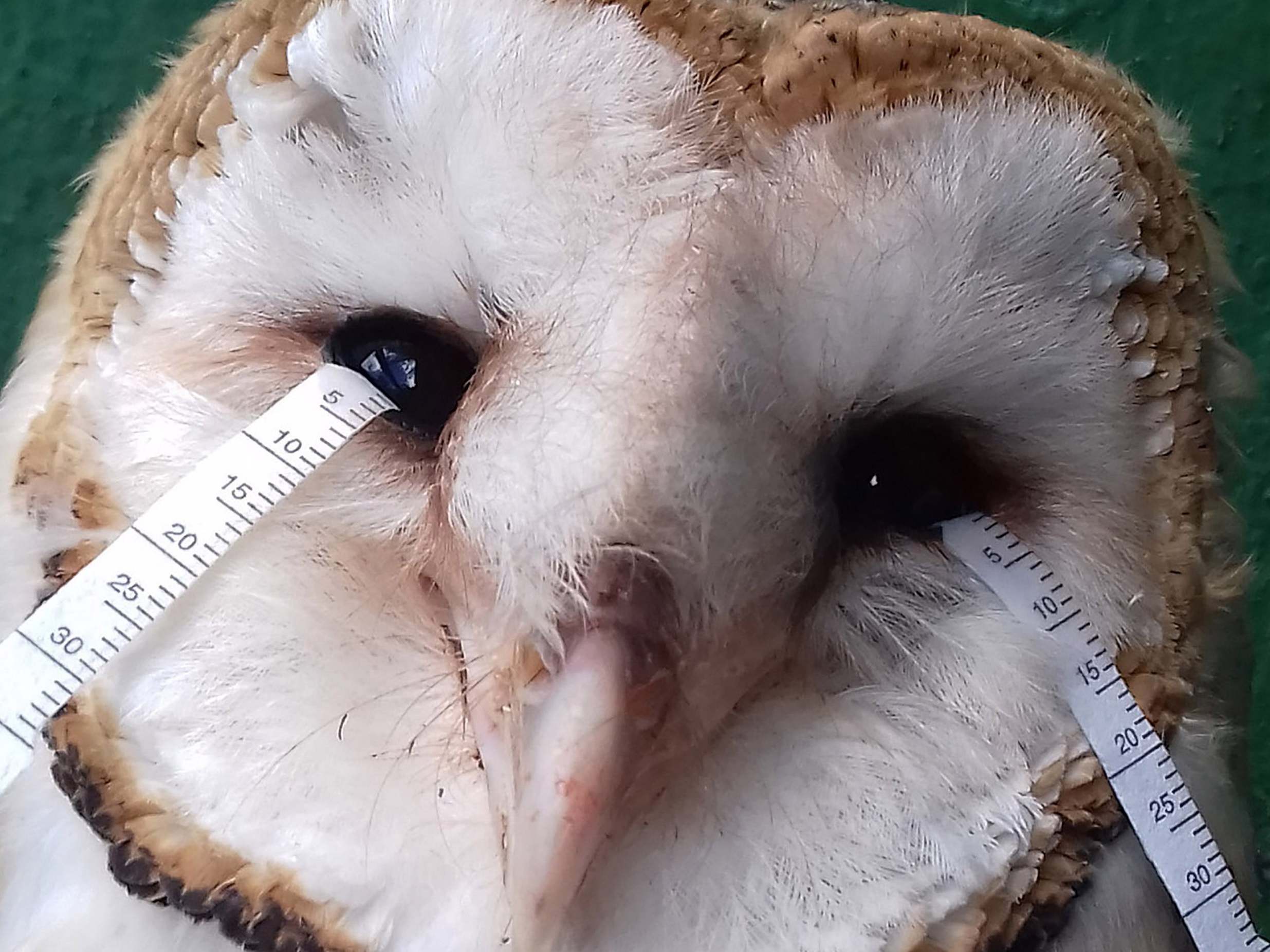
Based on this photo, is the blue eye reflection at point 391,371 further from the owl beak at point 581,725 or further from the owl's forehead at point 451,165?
the owl beak at point 581,725

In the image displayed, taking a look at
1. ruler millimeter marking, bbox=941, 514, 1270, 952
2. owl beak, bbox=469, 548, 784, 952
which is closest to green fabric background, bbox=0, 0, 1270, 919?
ruler millimeter marking, bbox=941, 514, 1270, 952

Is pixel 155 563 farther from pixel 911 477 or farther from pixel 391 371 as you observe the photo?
pixel 911 477

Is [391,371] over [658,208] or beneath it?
beneath

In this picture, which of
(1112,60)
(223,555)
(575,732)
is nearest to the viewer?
(575,732)

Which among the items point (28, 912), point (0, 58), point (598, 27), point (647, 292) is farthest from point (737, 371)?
point (0, 58)

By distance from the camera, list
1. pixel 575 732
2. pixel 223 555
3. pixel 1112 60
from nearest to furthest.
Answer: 1. pixel 575 732
2. pixel 223 555
3. pixel 1112 60

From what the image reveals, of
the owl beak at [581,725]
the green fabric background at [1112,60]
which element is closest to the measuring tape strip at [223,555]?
the owl beak at [581,725]

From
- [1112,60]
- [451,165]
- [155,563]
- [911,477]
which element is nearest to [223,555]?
[155,563]
